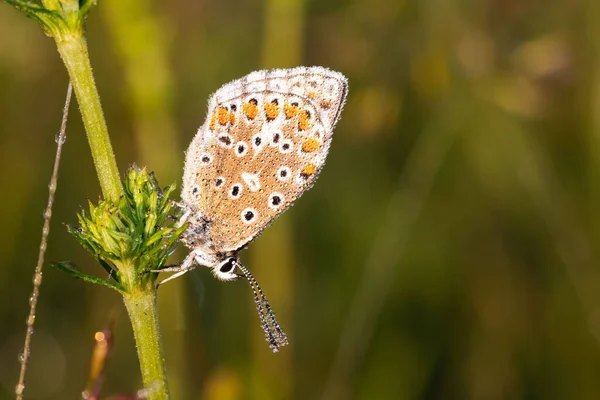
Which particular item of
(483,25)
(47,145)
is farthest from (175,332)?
(483,25)

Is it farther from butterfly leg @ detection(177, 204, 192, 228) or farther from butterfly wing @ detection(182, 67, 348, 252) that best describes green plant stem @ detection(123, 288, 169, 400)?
butterfly wing @ detection(182, 67, 348, 252)

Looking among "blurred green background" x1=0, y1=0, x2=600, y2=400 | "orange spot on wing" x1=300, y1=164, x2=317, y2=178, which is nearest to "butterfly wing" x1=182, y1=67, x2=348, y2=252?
"orange spot on wing" x1=300, y1=164, x2=317, y2=178

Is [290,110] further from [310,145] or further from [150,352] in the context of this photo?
[150,352]

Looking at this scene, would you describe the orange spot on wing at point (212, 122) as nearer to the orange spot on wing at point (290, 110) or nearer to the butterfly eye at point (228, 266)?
the orange spot on wing at point (290, 110)

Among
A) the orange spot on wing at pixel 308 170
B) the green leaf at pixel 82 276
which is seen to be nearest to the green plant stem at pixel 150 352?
the green leaf at pixel 82 276

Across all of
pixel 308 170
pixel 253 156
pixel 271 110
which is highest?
pixel 271 110

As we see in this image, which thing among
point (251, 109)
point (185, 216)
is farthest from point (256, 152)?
point (185, 216)
